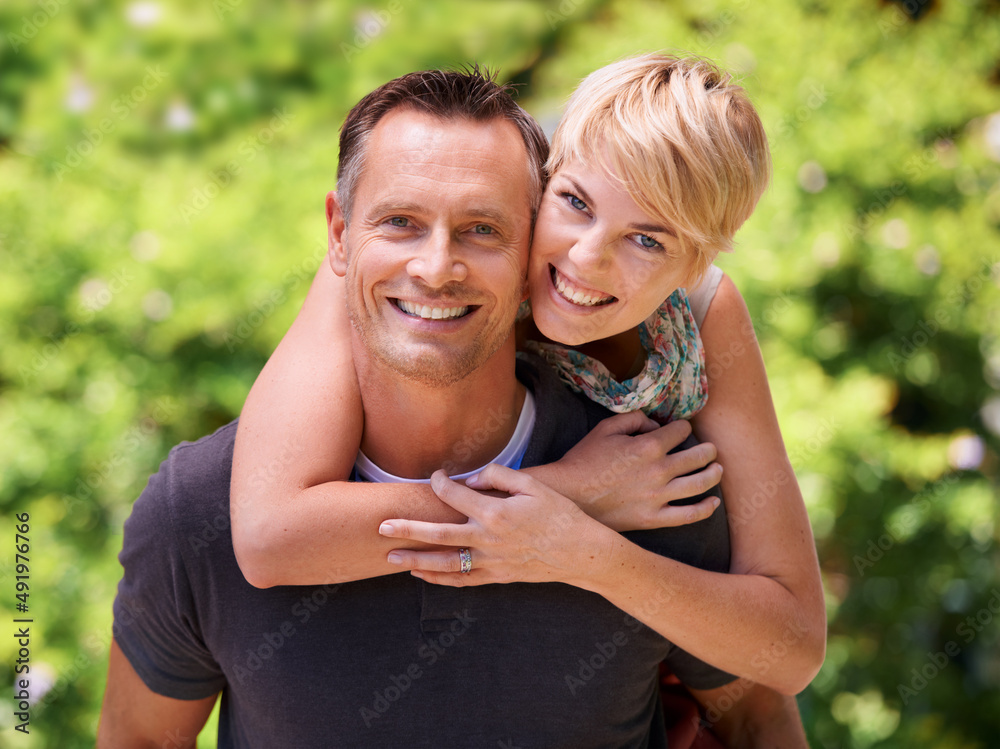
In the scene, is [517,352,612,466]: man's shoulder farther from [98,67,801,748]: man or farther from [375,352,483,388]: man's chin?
[375,352,483,388]: man's chin

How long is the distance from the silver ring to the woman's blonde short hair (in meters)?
0.70

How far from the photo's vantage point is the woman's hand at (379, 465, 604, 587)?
1.65 m

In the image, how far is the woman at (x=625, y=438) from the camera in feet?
5.45

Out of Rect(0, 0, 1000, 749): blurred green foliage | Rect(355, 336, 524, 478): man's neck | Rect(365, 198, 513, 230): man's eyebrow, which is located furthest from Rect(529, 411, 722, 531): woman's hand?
Rect(0, 0, 1000, 749): blurred green foliage

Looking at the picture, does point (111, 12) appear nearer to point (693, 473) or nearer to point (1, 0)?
point (1, 0)

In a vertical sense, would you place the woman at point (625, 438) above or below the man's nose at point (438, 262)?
below

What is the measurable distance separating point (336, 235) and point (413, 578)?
2.27 feet

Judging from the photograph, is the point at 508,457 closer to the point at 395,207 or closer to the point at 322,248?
the point at 395,207

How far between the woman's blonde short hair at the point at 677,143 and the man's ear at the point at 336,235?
43cm

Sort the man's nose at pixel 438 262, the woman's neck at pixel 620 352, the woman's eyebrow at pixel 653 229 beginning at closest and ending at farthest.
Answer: the man's nose at pixel 438 262, the woman's eyebrow at pixel 653 229, the woman's neck at pixel 620 352

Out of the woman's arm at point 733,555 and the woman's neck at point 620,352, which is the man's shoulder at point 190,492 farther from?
the woman's neck at point 620,352

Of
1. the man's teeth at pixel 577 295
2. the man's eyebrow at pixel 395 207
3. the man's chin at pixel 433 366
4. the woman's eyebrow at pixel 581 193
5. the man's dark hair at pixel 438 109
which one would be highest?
the man's dark hair at pixel 438 109

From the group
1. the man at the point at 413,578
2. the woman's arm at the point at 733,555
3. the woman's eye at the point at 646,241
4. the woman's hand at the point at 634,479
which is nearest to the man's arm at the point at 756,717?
the woman's arm at the point at 733,555

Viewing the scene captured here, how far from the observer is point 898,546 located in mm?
3609
